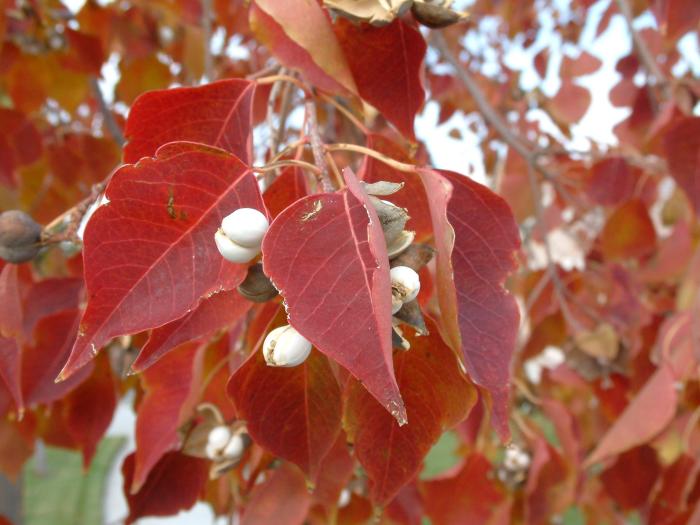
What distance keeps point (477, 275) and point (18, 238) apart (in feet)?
1.24

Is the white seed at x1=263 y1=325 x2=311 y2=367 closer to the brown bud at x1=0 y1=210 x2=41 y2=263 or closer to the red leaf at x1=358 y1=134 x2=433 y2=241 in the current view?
the red leaf at x1=358 y1=134 x2=433 y2=241

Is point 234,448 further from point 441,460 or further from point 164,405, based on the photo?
point 441,460

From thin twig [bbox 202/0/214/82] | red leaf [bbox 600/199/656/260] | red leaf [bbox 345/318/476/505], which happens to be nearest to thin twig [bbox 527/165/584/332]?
red leaf [bbox 600/199/656/260]

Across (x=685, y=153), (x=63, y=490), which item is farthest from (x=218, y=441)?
(x=63, y=490)

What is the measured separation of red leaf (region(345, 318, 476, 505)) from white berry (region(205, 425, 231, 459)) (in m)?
0.18

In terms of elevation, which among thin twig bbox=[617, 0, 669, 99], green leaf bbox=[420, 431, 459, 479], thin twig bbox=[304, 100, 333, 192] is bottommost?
green leaf bbox=[420, 431, 459, 479]

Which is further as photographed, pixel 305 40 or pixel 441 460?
pixel 441 460

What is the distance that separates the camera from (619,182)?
4.01 feet

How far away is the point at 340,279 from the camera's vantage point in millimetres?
332

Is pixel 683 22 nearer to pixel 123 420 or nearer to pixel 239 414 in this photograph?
pixel 239 414

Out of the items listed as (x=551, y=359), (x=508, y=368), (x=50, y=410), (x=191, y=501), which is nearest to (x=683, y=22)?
(x=508, y=368)

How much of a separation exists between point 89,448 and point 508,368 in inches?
21.8

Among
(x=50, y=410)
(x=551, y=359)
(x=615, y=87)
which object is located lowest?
(x=551, y=359)

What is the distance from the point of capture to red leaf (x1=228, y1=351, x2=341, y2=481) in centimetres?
44
